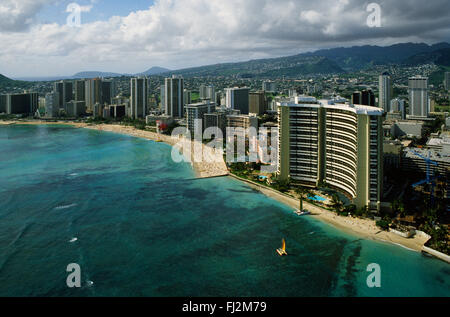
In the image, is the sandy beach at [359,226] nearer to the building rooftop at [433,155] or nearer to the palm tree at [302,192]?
the palm tree at [302,192]

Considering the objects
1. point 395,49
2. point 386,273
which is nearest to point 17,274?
point 386,273

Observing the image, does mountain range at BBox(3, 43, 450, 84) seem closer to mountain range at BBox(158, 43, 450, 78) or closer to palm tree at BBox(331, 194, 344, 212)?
mountain range at BBox(158, 43, 450, 78)

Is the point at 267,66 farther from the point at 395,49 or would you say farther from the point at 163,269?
the point at 163,269

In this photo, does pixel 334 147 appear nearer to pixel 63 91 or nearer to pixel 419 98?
pixel 419 98

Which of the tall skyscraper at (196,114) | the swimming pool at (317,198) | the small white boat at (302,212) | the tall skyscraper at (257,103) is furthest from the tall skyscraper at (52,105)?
the small white boat at (302,212)

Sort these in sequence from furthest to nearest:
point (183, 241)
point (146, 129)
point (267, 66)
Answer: point (267, 66), point (146, 129), point (183, 241)

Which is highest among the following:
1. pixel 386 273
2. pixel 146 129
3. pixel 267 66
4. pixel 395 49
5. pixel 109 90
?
pixel 395 49
